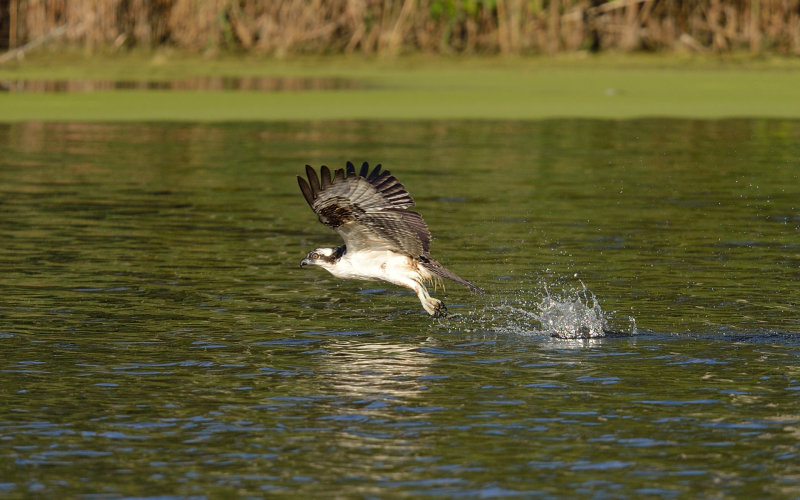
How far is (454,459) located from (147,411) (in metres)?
1.73

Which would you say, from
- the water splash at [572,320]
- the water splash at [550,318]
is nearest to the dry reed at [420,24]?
the water splash at [550,318]

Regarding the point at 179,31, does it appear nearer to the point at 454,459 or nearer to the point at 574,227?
the point at 574,227

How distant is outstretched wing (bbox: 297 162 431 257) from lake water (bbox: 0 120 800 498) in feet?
1.92

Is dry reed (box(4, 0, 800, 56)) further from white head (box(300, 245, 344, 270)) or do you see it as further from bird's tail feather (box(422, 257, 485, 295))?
bird's tail feather (box(422, 257, 485, 295))

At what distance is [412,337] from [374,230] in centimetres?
71

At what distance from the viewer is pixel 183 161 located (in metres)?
19.0

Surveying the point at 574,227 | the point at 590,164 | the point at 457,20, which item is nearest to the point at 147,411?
the point at 574,227

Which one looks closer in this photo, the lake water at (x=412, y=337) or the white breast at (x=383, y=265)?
the lake water at (x=412, y=337)

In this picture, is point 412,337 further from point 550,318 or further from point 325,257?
point 550,318

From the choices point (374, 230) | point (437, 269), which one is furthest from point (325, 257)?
point (437, 269)

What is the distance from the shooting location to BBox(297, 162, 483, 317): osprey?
9125 millimetres

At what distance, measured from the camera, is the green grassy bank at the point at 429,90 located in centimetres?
2353

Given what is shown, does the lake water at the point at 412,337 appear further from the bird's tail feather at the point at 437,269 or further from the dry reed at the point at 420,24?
the dry reed at the point at 420,24

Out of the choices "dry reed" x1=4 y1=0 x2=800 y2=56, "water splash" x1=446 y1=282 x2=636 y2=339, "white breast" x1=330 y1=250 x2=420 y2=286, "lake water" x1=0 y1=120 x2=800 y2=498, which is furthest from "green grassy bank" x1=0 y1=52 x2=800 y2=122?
"white breast" x1=330 y1=250 x2=420 y2=286
